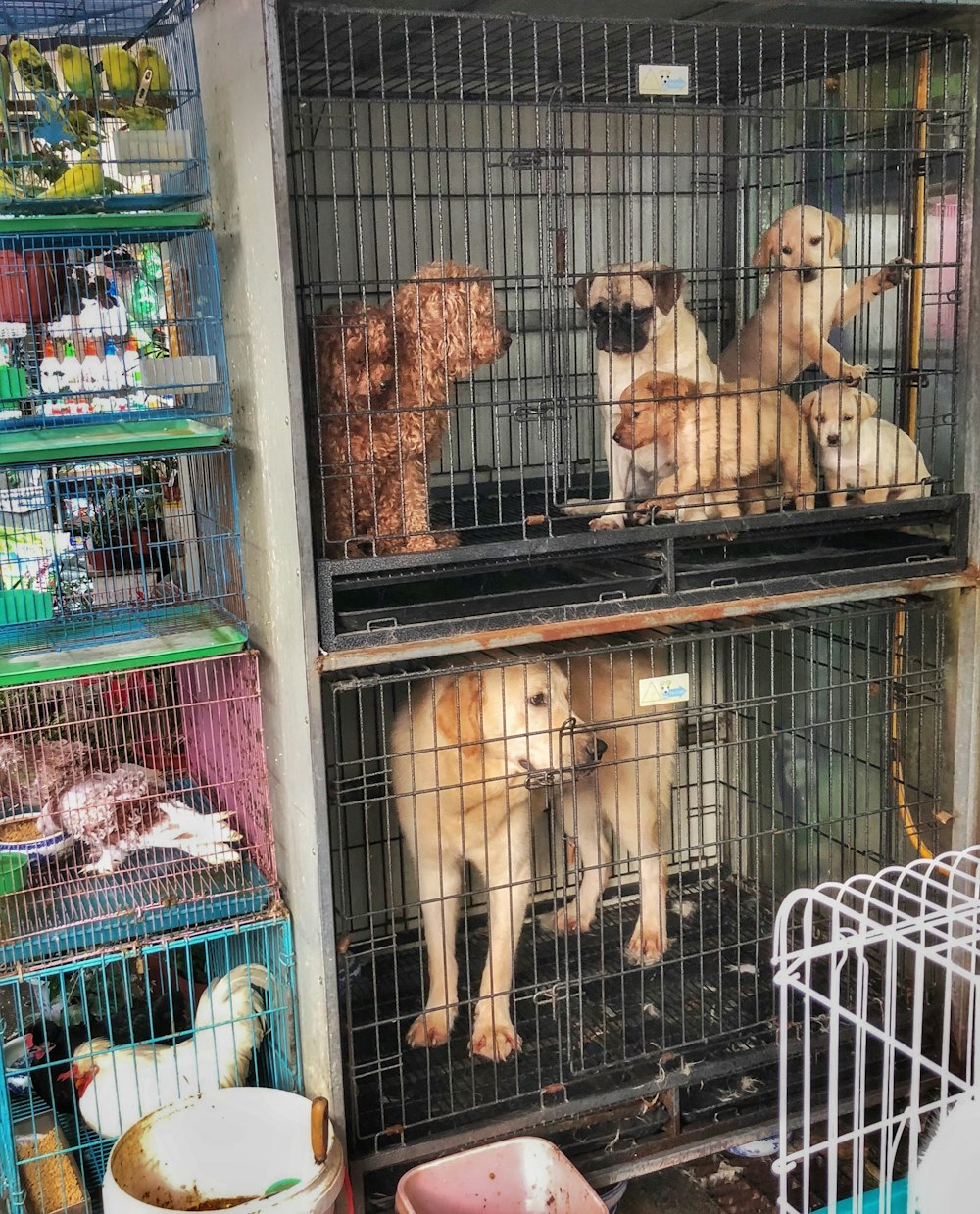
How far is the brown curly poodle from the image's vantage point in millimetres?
2715

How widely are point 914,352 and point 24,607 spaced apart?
237 centimetres

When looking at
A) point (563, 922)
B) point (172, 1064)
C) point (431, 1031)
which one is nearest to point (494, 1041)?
point (431, 1031)

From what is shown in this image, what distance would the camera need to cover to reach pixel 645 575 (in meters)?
2.73

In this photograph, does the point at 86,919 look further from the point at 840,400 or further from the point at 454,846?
the point at 840,400

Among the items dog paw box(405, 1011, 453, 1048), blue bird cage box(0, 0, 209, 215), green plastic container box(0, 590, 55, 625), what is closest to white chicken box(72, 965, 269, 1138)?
dog paw box(405, 1011, 453, 1048)

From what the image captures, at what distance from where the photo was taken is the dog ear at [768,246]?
325 cm

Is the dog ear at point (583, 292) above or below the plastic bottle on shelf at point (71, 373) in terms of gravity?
above

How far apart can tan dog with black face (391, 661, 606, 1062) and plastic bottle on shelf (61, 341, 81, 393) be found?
3.57 feet

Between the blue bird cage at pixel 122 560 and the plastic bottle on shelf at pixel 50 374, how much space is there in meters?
0.19

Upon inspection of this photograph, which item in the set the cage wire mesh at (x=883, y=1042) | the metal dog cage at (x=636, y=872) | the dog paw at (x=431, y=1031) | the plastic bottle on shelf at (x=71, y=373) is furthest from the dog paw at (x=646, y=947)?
the plastic bottle on shelf at (x=71, y=373)

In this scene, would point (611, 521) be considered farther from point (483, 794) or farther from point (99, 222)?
point (99, 222)

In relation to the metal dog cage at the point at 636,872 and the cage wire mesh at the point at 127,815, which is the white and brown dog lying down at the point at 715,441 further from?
the cage wire mesh at the point at 127,815

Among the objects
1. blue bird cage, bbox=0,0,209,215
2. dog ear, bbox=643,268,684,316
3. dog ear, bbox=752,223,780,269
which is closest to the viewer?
blue bird cage, bbox=0,0,209,215

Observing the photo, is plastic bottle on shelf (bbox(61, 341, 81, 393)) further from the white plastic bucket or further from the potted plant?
the white plastic bucket
